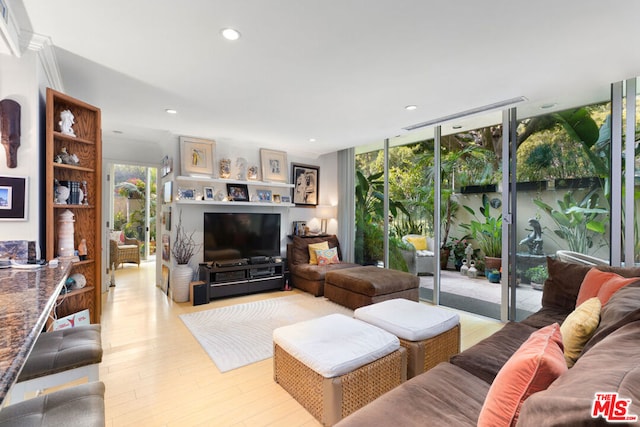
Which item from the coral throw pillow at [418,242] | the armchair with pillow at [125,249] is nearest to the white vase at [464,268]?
the coral throw pillow at [418,242]

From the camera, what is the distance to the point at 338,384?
1690 mm

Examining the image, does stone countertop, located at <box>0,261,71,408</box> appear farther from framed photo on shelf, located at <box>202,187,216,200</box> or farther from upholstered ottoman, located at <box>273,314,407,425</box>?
framed photo on shelf, located at <box>202,187,216,200</box>

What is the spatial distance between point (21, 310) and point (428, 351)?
235cm

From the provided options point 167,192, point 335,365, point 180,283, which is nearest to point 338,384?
point 335,365

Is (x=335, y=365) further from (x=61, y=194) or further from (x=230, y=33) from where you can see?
(x=61, y=194)

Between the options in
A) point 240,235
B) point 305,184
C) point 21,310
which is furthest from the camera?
point 305,184

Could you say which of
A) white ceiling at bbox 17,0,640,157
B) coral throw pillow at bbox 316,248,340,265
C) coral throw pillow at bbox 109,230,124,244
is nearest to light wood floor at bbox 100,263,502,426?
coral throw pillow at bbox 316,248,340,265

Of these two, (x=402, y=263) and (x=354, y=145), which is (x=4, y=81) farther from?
(x=402, y=263)

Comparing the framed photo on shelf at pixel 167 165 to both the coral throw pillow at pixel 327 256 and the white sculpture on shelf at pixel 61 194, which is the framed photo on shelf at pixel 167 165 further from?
the coral throw pillow at pixel 327 256

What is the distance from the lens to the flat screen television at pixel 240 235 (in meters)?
4.54

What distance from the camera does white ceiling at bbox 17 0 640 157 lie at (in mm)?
1723

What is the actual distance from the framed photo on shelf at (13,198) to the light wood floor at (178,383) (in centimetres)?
135

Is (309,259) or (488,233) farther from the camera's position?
(309,259)

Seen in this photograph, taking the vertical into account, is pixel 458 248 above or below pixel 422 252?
above
